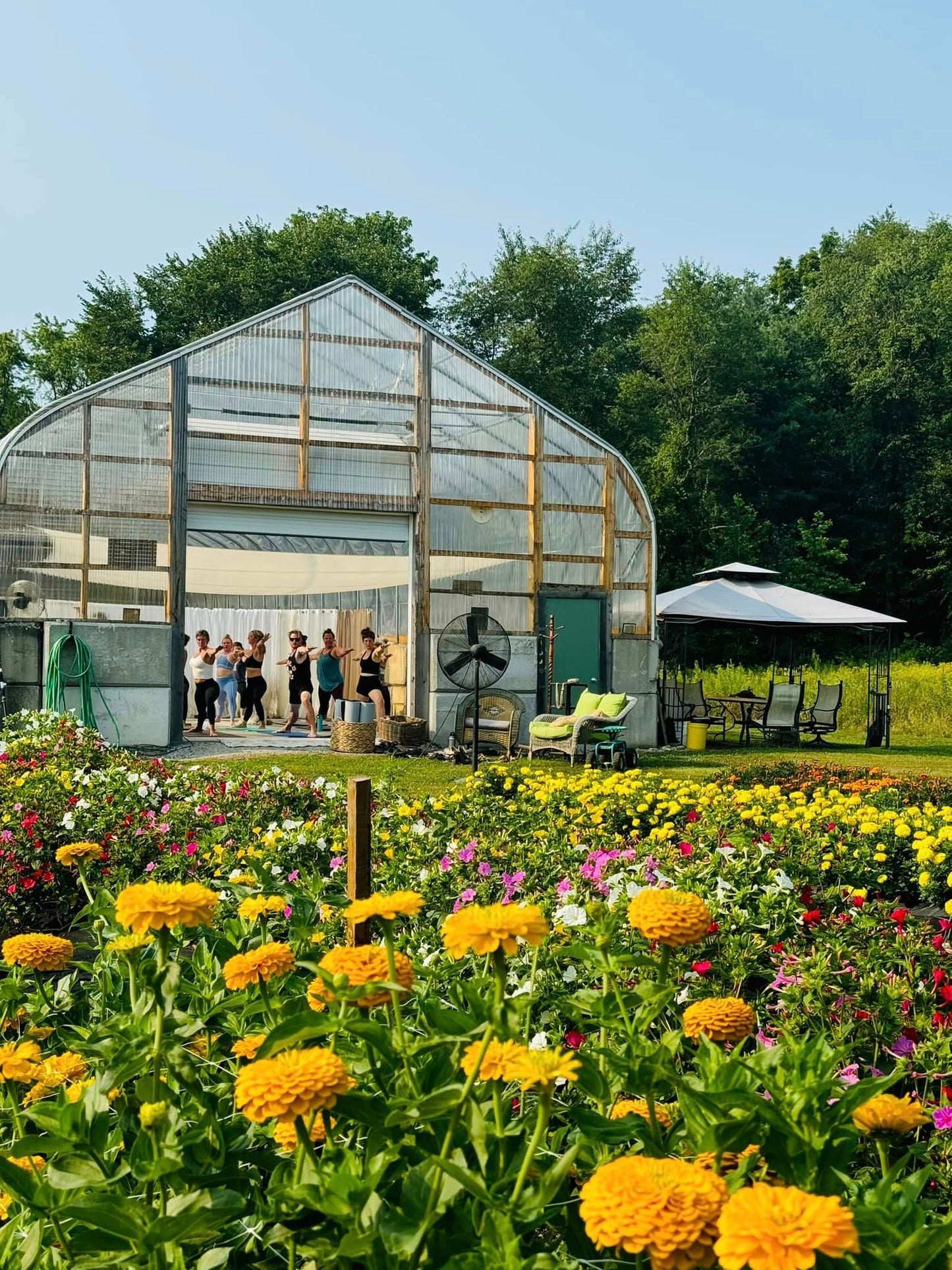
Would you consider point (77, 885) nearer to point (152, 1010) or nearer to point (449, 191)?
point (152, 1010)

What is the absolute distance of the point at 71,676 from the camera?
527 inches

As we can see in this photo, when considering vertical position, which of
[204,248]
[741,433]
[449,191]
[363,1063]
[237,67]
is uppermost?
[204,248]

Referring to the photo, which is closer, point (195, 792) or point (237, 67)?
point (237, 67)

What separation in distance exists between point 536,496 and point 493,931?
47.0ft

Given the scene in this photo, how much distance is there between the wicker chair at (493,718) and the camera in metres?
13.9

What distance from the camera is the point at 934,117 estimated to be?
27.6 meters

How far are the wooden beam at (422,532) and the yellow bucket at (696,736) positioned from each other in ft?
12.2

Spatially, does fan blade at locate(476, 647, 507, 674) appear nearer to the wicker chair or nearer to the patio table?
the wicker chair

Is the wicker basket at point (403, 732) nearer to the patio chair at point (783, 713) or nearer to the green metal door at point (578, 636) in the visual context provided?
the green metal door at point (578, 636)

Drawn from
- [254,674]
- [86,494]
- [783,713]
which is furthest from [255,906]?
[254,674]

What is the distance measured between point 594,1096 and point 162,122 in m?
6.92

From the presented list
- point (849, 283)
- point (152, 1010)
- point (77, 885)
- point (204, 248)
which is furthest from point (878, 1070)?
point (849, 283)

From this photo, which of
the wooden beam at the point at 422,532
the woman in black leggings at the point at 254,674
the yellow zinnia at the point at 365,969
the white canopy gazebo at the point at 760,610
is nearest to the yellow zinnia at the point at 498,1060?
the yellow zinnia at the point at 365,969

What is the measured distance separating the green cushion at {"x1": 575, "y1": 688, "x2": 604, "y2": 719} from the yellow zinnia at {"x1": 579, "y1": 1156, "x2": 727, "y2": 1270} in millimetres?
12363
